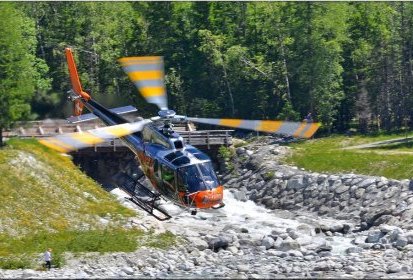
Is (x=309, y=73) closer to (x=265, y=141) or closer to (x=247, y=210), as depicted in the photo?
(x=265, y=141)

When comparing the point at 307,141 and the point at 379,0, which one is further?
the point at 379,0

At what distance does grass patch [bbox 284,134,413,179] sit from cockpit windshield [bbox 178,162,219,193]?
23.8 metres

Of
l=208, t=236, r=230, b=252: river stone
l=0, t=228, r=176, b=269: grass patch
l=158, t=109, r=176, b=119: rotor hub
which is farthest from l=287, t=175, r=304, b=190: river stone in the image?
l=158, t=109, r=176, b=119: rotor hub

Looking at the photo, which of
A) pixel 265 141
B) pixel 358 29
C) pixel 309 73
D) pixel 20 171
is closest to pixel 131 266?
pixel 20 171

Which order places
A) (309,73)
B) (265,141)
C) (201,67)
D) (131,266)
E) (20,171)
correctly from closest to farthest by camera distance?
(131,266) < (20,171) < (265,141) < (309,73) < (201,67)

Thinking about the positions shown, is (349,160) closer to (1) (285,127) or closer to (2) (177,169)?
(2) (177,169)

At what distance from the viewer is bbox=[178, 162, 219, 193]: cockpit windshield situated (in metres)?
37.3

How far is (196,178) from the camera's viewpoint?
123 feet

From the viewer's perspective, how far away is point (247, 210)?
62.0 m

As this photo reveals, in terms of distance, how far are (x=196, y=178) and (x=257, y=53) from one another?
47162 mm

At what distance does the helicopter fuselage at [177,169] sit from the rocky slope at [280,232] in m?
7.04

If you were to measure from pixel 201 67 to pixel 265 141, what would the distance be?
43.6 ft

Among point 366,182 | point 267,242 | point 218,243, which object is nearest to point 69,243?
point 218,243

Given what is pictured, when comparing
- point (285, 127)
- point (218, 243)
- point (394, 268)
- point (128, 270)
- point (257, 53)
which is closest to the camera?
point (285, 127)
